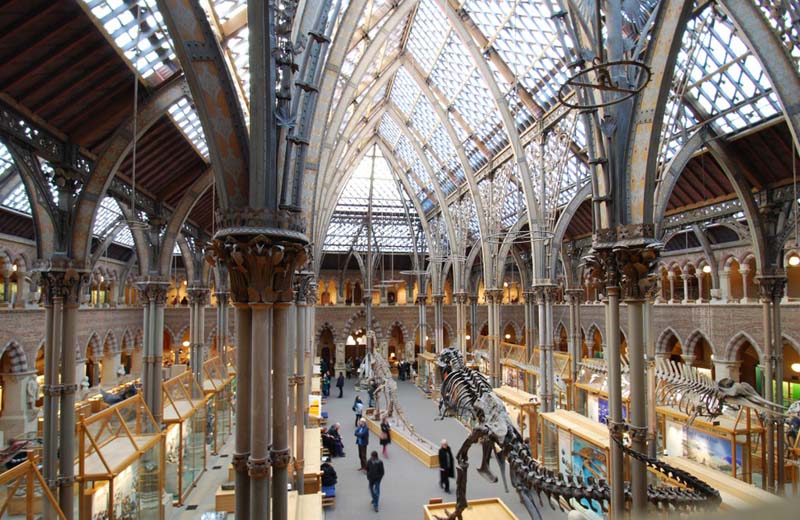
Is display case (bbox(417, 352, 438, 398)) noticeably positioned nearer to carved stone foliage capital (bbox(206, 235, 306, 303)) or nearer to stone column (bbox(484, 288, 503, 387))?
stone column (bbox(484, 288, 503, 387))

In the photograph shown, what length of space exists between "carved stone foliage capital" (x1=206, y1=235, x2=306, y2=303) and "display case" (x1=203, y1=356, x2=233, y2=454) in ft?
41.4

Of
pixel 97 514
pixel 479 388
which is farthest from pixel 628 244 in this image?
pixel 97 514

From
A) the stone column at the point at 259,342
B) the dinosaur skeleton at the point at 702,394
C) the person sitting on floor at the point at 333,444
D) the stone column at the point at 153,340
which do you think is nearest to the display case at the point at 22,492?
the stone column at the point at 259,342

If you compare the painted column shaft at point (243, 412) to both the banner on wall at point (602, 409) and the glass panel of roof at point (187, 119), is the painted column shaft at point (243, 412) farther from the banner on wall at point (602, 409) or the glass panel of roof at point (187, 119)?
the banner on wall at point (602, 409)

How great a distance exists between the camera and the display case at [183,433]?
12703mm

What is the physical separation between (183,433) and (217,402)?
5449 millimetres

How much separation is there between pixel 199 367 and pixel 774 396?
1921 cm

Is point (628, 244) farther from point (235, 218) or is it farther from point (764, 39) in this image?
point (235, 218)

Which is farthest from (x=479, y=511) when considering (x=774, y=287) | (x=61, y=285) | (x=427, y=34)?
(x=427, y=34)

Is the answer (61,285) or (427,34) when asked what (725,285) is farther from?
(61,285)

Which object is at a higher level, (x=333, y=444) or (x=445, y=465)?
(x=445, y=465)

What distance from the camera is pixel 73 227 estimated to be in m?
10.4

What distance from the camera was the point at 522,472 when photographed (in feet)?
27.2

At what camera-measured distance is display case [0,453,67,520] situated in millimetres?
6332
